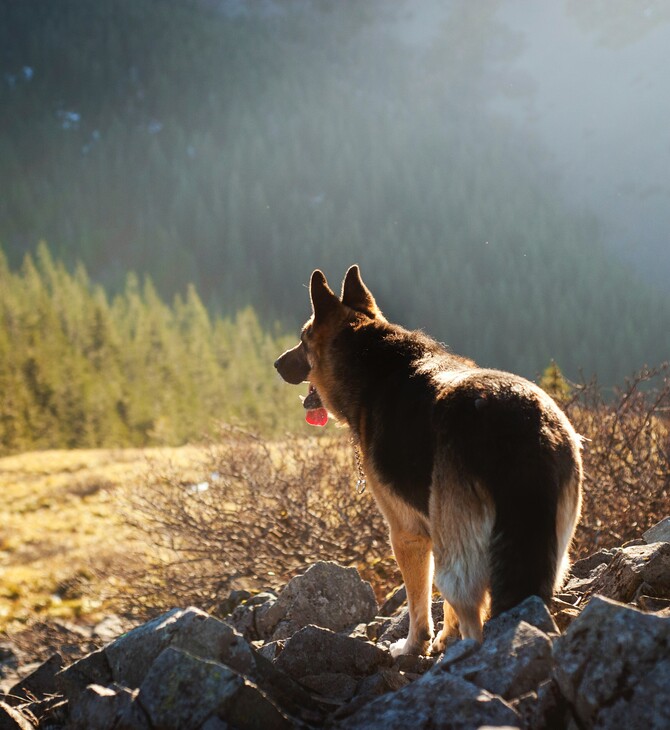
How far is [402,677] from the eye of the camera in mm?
4270

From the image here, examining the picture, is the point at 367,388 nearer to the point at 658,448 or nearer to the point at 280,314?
the point at 658,448

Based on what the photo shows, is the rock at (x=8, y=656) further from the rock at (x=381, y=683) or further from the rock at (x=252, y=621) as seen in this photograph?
the rock at (x=381, y=683)

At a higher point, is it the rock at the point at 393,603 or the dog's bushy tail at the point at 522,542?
the dog's bushy tail at the point at 522,542

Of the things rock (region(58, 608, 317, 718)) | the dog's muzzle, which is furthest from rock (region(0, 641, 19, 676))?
the dog's muzzle

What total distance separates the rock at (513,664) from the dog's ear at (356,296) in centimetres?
288

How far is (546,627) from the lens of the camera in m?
3.50

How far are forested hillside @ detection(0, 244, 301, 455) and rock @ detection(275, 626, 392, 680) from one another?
137 ft

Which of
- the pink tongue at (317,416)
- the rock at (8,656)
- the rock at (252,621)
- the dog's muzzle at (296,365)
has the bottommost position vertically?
the rock at (8,656)

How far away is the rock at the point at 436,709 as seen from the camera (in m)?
2.98

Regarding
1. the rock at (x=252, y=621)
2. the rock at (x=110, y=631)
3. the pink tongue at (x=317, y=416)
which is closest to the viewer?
the pink tongue at (x=317, y=416)

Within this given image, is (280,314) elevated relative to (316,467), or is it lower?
elevated

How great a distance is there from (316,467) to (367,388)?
5509 millimetres

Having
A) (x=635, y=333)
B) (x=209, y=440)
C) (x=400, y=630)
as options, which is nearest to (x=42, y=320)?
(x=209, y=440)

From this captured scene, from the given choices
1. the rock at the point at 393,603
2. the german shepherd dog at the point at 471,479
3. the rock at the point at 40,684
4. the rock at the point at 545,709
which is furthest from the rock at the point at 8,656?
the rock at the point at 545,709
